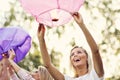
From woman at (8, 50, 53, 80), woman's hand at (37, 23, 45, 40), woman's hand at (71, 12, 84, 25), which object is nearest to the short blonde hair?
woman at (8, 50, 53, 80)

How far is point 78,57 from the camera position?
5.38m

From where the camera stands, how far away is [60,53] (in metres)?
18.5

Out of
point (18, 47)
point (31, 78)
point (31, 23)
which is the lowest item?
point (31, 78)

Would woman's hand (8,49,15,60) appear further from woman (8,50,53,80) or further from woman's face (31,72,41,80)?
woman's face (31,72,41,80)

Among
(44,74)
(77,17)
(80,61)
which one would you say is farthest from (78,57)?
(44,74)

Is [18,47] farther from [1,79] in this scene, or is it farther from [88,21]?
[88,21]

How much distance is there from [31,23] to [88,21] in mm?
1898

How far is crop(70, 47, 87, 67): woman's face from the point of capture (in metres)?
5.34

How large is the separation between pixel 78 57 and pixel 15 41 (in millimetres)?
901

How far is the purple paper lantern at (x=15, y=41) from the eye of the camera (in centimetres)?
588

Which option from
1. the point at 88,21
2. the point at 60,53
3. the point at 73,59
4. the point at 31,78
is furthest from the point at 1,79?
the point at 60,53

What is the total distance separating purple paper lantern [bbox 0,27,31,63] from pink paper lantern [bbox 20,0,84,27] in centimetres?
62

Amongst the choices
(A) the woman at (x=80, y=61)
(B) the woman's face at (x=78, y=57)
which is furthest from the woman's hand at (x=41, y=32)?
(B) the woman's face at (x=78, y=57)

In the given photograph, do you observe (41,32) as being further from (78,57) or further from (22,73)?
(22,73)
